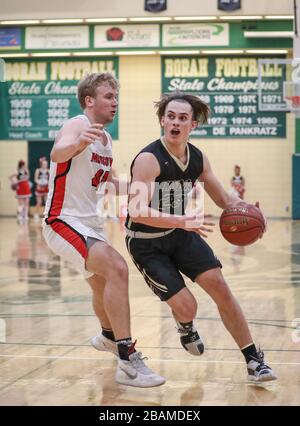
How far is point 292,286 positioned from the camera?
1000 centimetres

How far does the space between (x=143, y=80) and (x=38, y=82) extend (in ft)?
11.4

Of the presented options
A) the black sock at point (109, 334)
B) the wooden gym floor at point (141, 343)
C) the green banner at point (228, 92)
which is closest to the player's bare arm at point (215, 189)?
the wooden gym floor at point (141, 343)

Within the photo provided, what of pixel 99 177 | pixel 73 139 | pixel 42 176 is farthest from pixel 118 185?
pixel 42 176

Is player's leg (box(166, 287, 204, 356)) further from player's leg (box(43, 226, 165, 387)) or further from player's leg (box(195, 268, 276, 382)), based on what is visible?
player's leg (box(43, 226, 165, 387))

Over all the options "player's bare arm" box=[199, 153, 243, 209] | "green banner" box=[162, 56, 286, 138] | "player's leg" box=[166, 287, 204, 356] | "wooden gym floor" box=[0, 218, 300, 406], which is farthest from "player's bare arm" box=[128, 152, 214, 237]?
"green banner" box=[162, 56, 286, 138]

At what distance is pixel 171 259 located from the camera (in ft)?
18.0

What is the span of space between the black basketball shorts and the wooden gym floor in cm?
63

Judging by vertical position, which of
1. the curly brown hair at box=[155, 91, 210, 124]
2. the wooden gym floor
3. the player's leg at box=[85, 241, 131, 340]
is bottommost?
the wooden gym floor

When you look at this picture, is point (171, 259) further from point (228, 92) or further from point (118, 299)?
point (228, 92)

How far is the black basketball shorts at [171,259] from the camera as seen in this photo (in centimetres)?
529

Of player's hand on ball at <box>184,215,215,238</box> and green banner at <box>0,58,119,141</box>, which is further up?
green banner at <box>0,58,119,141</box>

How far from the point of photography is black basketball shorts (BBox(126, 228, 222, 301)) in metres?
5.29

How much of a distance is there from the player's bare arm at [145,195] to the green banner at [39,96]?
2107 cm

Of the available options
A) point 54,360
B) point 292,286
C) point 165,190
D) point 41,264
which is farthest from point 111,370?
point 41,264
